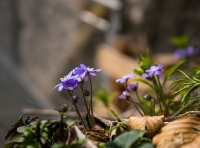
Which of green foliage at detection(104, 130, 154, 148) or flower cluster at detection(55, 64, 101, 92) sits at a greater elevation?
flower cluster at detection(55, 64, 101, 92)

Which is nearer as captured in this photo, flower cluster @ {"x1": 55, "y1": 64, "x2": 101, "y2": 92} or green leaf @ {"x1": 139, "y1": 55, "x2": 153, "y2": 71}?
flower cluster @ {"x1": 55, "y1": 64, "x2": 101, "y2": 92}

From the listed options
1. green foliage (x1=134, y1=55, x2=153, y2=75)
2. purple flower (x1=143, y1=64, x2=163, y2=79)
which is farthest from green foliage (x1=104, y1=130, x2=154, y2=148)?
green foliage (x1=134, y1=55, x2=153, y2=75)

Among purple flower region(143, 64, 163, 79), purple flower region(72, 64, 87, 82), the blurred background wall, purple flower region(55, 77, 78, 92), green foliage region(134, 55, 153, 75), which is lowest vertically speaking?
purple flower region(55, 77, 78, 92)

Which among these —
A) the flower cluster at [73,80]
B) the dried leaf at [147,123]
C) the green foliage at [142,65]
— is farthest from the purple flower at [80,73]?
the green foliage at [142,65]

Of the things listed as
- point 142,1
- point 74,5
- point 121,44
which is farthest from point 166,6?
point 74,5

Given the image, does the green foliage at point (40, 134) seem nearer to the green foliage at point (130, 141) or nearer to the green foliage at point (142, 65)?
the green foliage at point (130, 141)

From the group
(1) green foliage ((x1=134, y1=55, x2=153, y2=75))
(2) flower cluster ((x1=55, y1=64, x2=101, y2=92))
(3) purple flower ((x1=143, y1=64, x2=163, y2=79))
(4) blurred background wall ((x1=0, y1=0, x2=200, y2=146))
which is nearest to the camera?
(2) flower cluster ((x1=55, y1=64, x2=101, y2=92))

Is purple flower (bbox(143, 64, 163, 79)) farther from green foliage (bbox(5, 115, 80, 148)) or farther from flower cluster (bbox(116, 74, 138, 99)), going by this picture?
green foliage (bbox(5, 115, 80, 148))

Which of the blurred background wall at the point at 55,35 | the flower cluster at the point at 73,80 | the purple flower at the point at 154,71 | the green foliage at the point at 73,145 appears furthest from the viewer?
the blurred background wall at the point at 55,35
